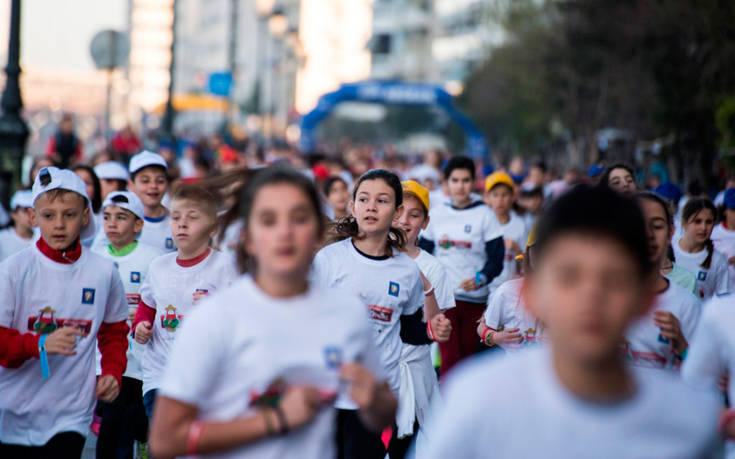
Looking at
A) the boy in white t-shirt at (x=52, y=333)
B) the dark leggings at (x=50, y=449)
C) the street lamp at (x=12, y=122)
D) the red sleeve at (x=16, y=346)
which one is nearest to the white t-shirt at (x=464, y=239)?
the boy in white t-shirt at (x=52, y=333)

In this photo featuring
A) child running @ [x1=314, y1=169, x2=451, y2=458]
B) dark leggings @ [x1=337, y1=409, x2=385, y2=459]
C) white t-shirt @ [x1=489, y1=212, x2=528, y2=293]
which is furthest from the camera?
white t-shirt @ [x1=489, y1=212, x2=528, y2=293]

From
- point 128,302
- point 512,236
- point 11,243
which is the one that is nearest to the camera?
point 128,302

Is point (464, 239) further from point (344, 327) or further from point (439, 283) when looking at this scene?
point (344, 327)

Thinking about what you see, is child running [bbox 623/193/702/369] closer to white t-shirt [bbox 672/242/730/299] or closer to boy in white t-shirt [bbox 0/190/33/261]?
white t-shirt [bbox 672/242/730/299]

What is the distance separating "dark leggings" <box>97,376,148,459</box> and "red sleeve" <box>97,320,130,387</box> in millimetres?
1551

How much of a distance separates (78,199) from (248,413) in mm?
2615

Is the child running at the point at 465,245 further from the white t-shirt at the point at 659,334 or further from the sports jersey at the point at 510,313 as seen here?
the white t-shirt at the point at 659,334

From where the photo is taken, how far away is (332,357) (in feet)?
10.6

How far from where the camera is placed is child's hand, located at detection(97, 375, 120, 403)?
4.98 meters

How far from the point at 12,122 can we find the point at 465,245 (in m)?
6.24

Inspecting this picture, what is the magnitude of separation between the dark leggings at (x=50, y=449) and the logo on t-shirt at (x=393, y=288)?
183 centimetres

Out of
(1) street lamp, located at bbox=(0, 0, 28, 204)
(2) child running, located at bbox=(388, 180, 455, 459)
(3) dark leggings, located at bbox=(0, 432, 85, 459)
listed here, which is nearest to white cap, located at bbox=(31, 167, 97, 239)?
(3) dark leggings, located at bbox=(0, 432, 85, 459)

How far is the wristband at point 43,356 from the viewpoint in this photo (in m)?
4.77

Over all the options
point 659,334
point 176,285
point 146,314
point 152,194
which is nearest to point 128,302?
point 146,314
